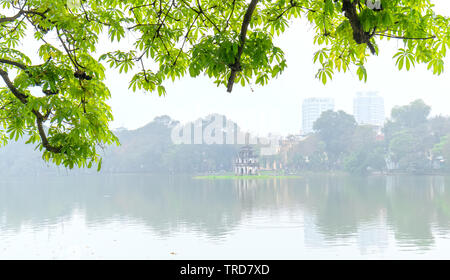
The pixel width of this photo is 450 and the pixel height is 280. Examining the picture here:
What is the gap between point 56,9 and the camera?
4.42 meters

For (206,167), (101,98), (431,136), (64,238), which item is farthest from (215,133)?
(101,98)

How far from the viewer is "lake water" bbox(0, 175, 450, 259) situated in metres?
15.7

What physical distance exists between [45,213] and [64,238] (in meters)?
8.45

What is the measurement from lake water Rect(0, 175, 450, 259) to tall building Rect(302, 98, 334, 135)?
9913 centimetres

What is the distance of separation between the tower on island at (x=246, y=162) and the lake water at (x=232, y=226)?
21290 millimetres

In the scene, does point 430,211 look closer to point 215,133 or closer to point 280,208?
point 280,208

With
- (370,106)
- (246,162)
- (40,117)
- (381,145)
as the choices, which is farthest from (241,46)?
(370,106)

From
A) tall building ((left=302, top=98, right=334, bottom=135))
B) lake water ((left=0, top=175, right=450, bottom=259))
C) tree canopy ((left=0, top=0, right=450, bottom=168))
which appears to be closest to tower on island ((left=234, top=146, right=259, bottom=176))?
lake water ((left=0, top=175, right=450, bottom=259))

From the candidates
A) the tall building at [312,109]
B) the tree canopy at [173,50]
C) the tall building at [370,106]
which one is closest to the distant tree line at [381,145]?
the tree canopy at [173,50]

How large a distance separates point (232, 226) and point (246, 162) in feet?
116

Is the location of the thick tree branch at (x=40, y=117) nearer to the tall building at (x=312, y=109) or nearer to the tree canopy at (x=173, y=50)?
the tree canopy at (x=173, y=50)

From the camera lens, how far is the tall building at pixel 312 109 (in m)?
132

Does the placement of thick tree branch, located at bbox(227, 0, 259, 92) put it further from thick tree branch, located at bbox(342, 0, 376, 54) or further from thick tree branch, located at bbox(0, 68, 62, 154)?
thick tree branch, located at bbox(0, 68, 62, 154)

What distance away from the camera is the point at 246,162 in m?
55.9
